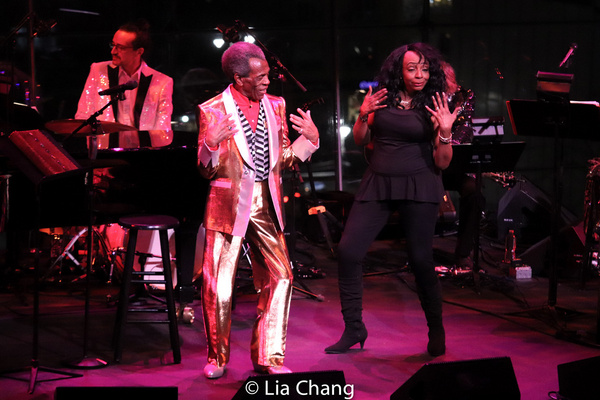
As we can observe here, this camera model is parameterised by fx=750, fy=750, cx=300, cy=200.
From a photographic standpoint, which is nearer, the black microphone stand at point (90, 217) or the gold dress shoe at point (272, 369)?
the gold dress shoe at point (272, 369)

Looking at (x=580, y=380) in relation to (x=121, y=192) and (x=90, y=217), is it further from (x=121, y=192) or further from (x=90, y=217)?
(x=121, y=192)

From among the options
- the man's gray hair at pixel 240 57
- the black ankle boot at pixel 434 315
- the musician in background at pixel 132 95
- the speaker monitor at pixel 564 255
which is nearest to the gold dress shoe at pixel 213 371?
the black ankle boot at pixel 434 315

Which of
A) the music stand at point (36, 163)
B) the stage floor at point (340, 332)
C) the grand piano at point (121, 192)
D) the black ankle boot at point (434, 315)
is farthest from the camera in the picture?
the grand piano at point (121, 192)

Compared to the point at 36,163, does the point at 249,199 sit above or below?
below

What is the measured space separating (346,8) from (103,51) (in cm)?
315

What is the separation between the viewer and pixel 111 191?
5410 millimetres

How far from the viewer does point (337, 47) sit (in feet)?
32.0

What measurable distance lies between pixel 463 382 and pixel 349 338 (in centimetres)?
151

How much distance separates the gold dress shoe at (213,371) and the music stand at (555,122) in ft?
9.15

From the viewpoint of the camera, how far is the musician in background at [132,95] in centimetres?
622

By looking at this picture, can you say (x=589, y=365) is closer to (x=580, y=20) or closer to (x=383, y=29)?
(x=383, y=29)

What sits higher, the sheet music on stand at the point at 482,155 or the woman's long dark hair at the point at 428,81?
the woman's long dark hair at the point at 428,81

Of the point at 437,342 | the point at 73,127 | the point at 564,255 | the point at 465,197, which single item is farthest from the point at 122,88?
the point at 564,255

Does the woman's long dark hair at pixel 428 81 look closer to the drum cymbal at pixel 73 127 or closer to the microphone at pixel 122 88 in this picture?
the microphone at pixel 122 88
